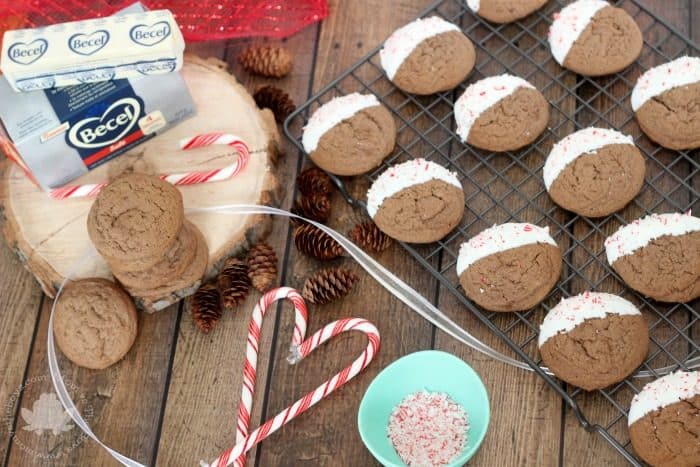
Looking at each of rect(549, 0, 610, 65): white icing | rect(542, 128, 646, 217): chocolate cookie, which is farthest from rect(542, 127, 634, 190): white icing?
rect(549, 0, 610, 65): white icing

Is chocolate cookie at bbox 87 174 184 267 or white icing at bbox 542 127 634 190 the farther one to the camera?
white icing at bbox 542 127 634 190

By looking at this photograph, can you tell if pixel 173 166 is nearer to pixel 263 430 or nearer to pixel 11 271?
pixel 11 271

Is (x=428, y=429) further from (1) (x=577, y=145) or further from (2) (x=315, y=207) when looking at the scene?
(1) (x=577, y=145)

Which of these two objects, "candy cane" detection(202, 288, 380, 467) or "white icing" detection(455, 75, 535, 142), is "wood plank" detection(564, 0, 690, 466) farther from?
"candy cane" detection(202, 288, 380, 467)

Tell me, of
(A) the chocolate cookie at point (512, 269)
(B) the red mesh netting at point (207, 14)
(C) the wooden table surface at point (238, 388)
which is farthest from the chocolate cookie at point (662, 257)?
(B) the red mesh netting at point (207, 14)

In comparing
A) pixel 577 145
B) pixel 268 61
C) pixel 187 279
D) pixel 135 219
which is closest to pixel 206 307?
pixel 187 279

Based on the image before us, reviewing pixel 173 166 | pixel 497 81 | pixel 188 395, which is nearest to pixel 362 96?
pixel 497 81
